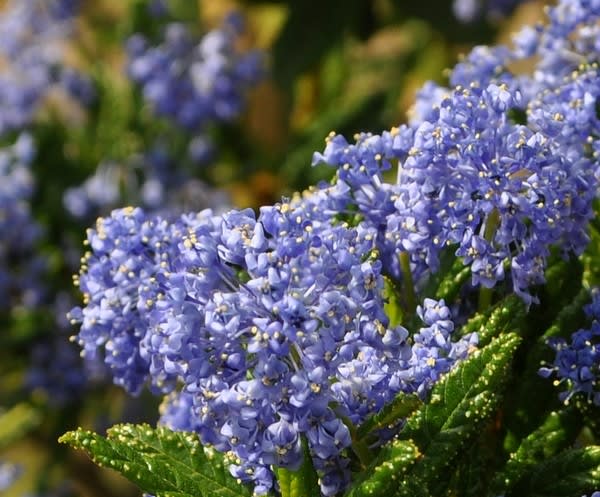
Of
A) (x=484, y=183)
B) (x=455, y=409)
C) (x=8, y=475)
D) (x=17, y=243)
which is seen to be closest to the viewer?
(x=455, y=409)

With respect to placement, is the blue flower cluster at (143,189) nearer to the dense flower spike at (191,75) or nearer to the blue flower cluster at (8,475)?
the dense flower spike at (191,75)

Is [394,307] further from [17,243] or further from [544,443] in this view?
[17,243]

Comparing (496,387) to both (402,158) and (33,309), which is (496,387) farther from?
(33,309)

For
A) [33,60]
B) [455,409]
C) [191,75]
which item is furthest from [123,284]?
[33,60]

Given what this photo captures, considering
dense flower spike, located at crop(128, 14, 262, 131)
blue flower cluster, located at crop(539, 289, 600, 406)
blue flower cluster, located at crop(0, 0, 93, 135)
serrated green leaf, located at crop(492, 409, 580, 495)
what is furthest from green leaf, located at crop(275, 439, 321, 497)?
blue flower cluster, located at crop(0, 0, 93, 135)

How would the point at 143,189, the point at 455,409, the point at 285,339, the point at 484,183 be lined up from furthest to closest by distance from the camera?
1. the point at 143,189
2. the point at 484,183
3. the point at 455,409
4. the point at 285,339

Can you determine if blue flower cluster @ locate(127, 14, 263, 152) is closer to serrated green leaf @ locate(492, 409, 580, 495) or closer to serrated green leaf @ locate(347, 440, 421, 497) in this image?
serrated green leaf @ locate(492, 409, 580, 495)
